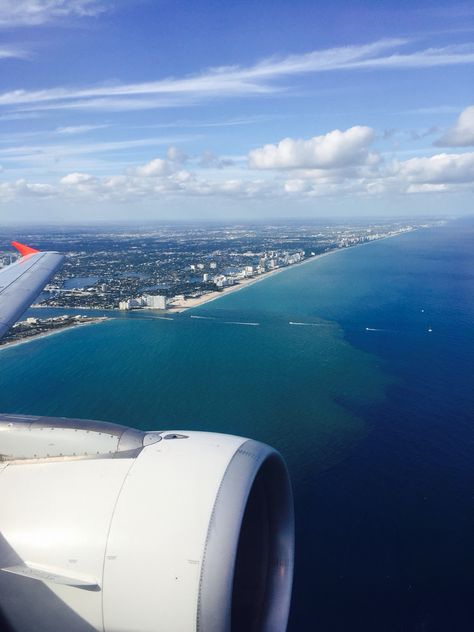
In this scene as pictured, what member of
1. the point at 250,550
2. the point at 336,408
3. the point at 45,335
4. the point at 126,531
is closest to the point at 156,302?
the point at 45,335

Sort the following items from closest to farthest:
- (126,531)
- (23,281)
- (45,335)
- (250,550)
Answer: (126,531)
(250,550)
(23,281)
(45,335)

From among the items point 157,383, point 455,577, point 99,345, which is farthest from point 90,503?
point 99,345

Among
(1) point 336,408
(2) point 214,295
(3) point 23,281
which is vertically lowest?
(1) point 336,408

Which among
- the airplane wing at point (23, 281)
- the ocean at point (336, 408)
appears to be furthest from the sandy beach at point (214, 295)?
the airplane wing at point (23, 281)

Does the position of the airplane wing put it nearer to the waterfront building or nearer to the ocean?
the ocean

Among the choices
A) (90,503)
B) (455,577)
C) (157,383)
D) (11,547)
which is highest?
(90,503)

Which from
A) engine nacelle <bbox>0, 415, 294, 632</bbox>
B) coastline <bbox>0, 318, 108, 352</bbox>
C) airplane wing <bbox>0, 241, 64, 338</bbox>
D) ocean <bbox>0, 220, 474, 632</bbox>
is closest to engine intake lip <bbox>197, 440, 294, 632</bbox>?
engine nacelle <bbox>0, 415, 294, 632</bbox>

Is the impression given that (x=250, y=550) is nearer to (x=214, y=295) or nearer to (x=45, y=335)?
(x=45, y=335)

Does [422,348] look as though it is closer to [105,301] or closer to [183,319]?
[183,319]
